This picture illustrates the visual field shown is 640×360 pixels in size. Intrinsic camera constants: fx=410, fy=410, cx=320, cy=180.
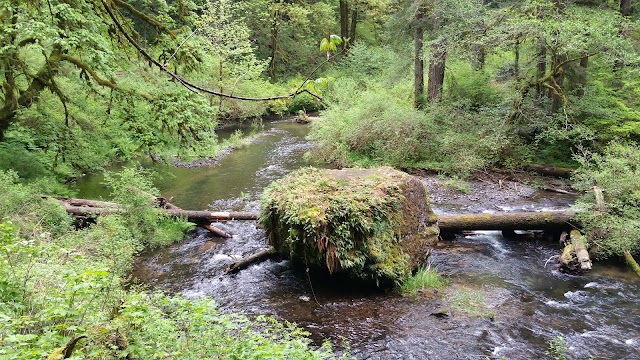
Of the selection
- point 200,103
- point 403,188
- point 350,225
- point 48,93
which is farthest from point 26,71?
point 403,188

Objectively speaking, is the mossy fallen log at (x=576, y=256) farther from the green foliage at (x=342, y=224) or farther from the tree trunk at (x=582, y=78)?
the tree trunk at (x=582, y=78)

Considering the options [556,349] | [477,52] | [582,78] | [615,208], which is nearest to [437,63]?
[477,52]

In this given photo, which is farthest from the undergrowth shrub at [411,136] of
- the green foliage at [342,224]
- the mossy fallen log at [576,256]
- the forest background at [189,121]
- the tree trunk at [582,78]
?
the green foliage at [342,224]

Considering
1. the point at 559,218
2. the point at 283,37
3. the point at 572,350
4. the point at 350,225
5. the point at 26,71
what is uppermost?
the point at 283,37

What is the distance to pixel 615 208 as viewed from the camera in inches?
360

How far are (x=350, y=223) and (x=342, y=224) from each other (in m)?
0.15

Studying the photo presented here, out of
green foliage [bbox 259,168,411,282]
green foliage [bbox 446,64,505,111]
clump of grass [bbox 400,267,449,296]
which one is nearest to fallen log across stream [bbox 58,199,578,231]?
clump of grass [bbox 400,267,449,296]

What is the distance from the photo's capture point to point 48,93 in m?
11.4

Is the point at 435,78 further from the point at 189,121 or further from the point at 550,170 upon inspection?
the point at 189,121

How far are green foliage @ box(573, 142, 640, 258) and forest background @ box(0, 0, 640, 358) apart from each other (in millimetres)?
41

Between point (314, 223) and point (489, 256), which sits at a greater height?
point (314, 223)

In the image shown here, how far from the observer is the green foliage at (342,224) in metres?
7.05

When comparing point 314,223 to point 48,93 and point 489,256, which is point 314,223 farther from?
point 48,93

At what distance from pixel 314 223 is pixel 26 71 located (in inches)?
292
